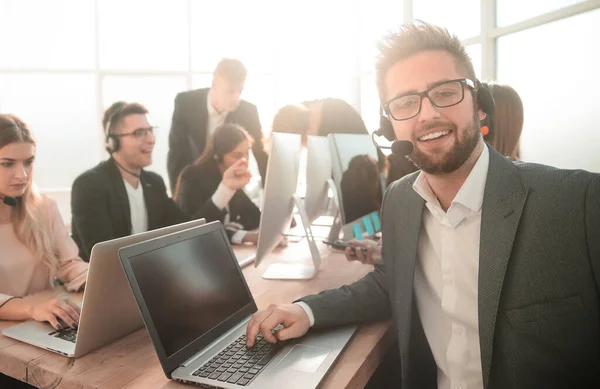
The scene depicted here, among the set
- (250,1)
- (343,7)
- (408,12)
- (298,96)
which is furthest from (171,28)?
(408,12)

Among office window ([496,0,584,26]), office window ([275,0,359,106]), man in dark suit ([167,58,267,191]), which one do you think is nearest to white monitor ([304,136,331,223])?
man in dark suit ([167,58,267,191])

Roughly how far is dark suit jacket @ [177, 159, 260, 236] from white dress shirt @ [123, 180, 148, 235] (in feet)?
1.02

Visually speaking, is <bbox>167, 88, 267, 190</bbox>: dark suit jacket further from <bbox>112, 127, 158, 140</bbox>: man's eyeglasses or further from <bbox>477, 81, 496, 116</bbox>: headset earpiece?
<bbox>477, 81, 496, 116</bbox>: headset earpiece

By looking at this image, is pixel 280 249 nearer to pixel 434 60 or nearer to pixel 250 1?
pixel 434 60

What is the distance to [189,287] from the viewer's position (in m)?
0.98

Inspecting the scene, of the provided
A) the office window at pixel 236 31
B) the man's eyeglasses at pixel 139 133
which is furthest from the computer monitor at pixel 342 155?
the office window at pixel 236 31

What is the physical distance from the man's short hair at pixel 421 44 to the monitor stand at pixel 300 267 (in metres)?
0.66

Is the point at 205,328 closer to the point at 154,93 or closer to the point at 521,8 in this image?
the point at 521,8

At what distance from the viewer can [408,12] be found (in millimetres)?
4176

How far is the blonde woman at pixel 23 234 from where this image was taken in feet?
4.97

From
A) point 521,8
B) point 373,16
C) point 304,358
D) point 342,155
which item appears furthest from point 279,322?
point 373,16

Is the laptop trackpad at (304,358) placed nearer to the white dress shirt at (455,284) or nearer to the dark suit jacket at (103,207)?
the white dress shirt at (455,284)

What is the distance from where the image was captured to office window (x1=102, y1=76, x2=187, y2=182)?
15.5 ft

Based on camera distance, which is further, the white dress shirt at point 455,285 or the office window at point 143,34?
the office window at point 143,34
